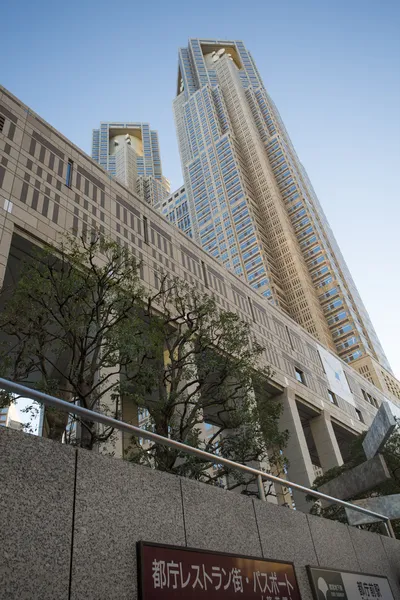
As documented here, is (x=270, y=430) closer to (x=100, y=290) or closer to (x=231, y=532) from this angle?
(x=100, y=290)

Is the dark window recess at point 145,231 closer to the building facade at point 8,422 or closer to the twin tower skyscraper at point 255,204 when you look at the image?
the building facade at point 8,422

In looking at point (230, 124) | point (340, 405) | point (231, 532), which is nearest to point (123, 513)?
point (231, 532)

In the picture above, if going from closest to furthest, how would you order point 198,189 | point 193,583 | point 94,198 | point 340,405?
1. point 193,583
2. point 94,198
3. point 340,405
4. point 198,189

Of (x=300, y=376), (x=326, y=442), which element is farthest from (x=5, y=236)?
(x=326, y=442)

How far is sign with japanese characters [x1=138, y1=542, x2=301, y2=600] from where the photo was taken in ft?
13.9

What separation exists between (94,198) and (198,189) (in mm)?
102105

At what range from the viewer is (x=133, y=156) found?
556ft

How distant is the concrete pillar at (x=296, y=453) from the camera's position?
36312mm

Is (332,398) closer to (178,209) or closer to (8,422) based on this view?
(8,422)

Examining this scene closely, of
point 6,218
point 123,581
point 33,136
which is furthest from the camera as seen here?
point 33,136

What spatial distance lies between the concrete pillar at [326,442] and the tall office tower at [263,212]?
151 ft

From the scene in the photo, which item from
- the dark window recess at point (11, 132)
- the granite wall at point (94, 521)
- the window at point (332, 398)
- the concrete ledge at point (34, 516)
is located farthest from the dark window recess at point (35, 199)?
the window at point (332, 398)

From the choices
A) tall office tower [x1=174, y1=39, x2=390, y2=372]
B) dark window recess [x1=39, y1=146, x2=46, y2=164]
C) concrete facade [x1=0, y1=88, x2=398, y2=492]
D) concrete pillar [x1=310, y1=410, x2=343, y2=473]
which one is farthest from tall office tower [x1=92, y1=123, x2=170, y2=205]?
dark window recess [x1=39, y1=146, x2=46, y2=164]

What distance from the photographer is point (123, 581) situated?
407cm
